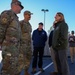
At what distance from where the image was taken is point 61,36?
7.63 metres

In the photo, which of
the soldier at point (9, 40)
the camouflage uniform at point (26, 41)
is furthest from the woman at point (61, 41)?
the soldier at point (9, 40)

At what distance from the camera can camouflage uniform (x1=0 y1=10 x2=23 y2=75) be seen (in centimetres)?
557

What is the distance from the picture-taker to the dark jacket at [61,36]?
755 cm

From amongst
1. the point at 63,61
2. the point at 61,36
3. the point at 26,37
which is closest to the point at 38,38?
the point at 26,37

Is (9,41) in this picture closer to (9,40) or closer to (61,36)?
(9,40)

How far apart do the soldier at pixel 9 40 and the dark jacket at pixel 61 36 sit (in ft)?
6.69

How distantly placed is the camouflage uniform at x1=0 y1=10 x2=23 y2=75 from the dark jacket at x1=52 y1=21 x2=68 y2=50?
2072 mm

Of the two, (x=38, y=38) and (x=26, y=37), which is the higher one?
(x=38, y=38)

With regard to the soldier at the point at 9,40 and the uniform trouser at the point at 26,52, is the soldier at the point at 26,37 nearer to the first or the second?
the uniform trouser at the point at 26,52

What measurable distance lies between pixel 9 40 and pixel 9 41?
2 cm

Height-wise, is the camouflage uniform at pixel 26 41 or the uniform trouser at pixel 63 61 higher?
the camouflage uniform at pixel 26 41

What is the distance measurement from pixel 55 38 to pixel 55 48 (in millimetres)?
274

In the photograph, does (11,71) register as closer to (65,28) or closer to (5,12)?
(5,12)

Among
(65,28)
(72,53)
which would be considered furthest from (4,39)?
(72,53)
